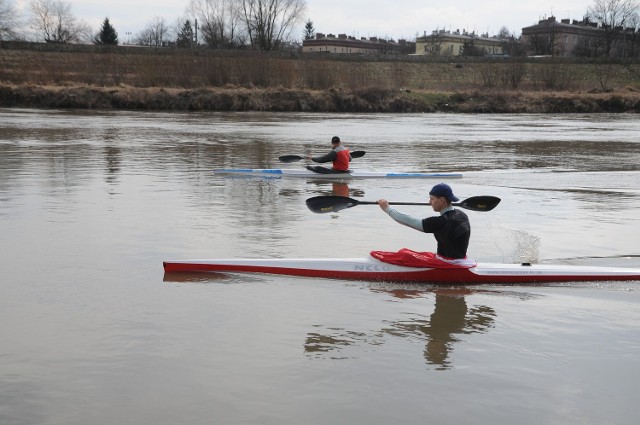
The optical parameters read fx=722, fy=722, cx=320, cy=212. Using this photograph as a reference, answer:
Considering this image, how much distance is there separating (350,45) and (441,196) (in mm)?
139234

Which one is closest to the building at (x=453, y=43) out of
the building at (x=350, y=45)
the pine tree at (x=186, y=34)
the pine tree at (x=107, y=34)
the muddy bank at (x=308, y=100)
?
the building at (x=350, y=45)

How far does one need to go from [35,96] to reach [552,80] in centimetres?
4063

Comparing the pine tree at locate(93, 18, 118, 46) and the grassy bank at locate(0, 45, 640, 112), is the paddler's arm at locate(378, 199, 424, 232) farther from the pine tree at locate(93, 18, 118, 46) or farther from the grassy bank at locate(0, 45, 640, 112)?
the pine tree at locate(93, 18, 118, 46)

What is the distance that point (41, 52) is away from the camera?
65.3 metres

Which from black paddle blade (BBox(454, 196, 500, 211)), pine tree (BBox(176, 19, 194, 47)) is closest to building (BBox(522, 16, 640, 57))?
pine tree (BBox(176, 19, 194, 47))

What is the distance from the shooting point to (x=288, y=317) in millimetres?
7797

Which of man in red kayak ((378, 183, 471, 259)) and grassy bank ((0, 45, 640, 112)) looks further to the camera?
grassy bank ((0, 45, 640, 112))

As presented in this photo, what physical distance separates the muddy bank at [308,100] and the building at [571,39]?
50.3m

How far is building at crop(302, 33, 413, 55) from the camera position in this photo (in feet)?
459

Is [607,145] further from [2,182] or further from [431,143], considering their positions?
[2,182]

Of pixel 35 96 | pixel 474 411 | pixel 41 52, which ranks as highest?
pixel 41 52

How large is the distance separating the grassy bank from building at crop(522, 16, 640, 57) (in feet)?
138

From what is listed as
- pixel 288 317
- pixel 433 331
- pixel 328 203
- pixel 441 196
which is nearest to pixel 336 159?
pixel 328 203

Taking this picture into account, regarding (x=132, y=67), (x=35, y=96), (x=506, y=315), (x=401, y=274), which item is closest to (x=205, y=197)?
(x=401, y=274)
